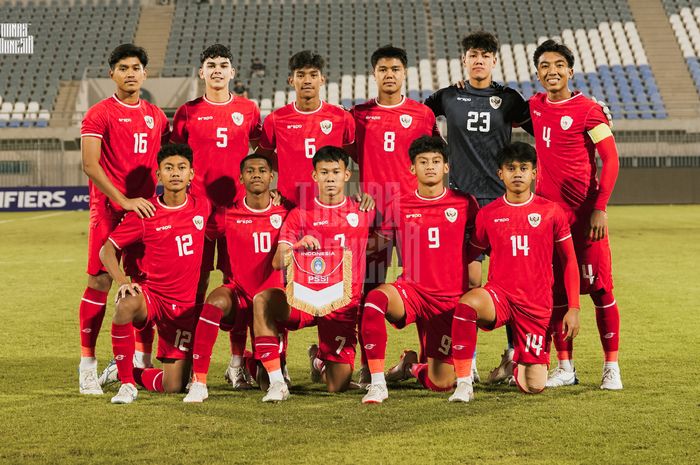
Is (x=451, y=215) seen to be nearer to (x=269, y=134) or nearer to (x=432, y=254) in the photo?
(x=432, y=254)

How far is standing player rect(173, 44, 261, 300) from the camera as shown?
206 inches

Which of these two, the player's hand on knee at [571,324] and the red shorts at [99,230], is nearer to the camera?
the player's hand on knee at [571,324]

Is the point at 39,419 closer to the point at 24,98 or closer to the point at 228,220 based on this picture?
the point at 228,220

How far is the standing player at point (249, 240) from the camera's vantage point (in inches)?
189

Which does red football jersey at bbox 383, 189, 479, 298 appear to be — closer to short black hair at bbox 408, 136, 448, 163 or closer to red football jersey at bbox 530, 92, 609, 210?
short black hair at bbox 408, 136, 448, 163

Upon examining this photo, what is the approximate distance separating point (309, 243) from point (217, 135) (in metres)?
1.08

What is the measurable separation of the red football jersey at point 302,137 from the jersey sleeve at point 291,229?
0.37m

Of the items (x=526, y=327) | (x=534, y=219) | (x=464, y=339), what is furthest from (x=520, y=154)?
(x=464, y=339)

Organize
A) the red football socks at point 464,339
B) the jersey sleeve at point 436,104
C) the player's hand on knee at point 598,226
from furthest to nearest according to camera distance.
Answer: the jersey sleeve at point 436,104 < the player's hand on knee at point 598,226 < the red football socks at point 464,339

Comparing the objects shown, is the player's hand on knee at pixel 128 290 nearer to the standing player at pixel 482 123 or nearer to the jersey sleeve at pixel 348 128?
the jersey sleeve at pixel 348 128

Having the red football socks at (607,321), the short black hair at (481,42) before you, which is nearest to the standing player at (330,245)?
the short black hair at (481,42)

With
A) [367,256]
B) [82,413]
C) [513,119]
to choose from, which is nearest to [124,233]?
[82,413]

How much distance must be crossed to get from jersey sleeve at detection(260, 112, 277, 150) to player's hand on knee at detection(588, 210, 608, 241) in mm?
1875

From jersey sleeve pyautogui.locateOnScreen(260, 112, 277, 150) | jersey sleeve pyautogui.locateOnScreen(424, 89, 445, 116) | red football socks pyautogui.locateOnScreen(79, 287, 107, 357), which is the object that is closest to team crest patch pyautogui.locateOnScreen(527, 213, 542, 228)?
jersey sleeve pyautogui.locateOnScreen(424, 89, 445, 116)
